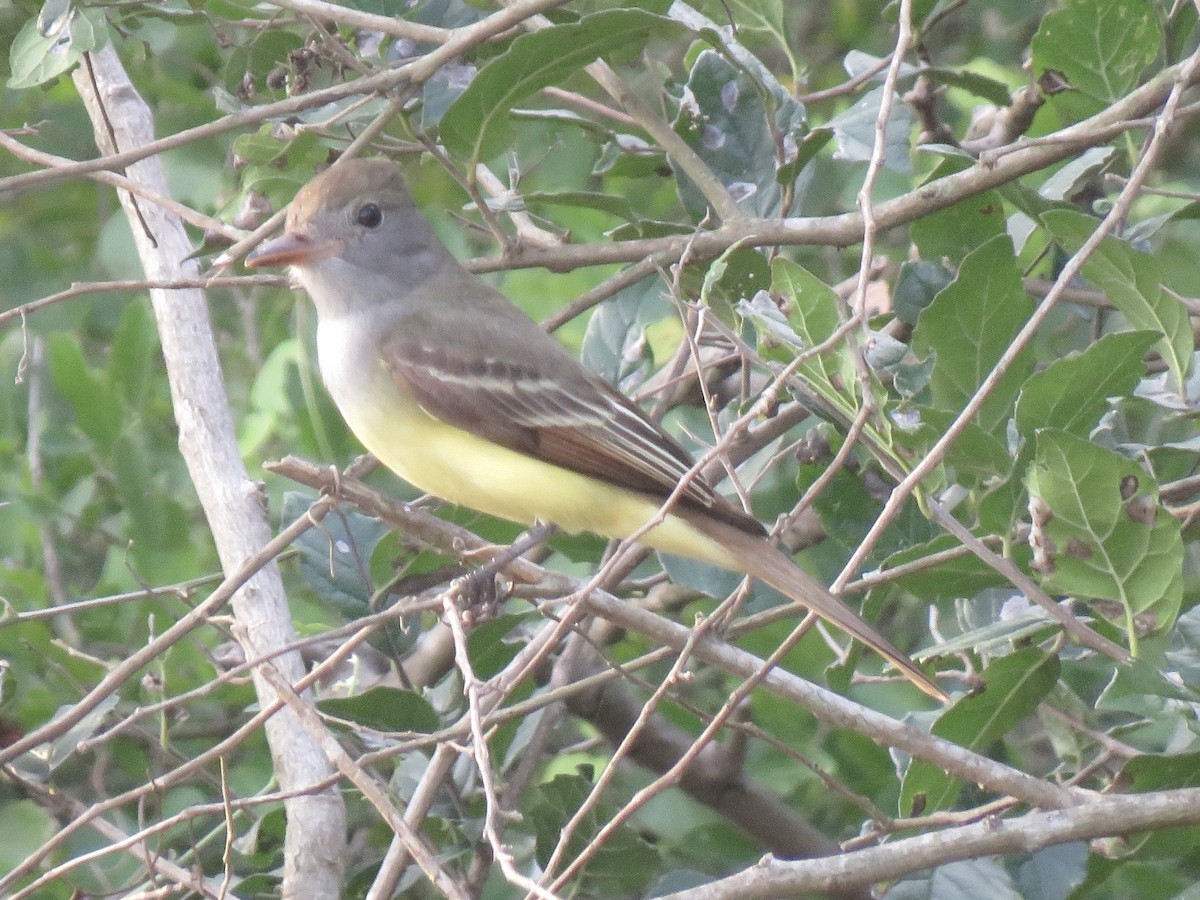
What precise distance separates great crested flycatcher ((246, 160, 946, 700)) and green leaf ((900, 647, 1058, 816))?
0.41 m

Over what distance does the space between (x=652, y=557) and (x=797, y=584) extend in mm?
1418

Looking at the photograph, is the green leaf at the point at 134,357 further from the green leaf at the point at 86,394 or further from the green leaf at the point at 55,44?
the green leaf at the point at 55,44

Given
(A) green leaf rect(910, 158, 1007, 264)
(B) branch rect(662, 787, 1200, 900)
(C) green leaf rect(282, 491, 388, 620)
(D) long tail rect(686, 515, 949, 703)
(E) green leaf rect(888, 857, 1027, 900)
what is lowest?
(E) green leaf rect(888, 857, 1027, 900)

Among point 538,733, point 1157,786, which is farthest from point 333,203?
point 1157,786

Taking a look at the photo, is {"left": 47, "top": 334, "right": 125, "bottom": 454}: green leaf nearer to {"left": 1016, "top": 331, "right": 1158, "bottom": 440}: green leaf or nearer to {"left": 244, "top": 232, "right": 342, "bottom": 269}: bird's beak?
{"left": 244, "top": 232, "right": 342, "bottom": 269}: bird's beak

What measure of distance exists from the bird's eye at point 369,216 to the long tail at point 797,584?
1232 millimetres

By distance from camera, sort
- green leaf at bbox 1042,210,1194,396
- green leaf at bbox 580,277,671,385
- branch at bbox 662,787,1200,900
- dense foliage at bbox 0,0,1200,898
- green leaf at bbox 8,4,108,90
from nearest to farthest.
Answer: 1. branch at bbox 662,787,1200,900
2. dense foliage at bbox 0,0,1200,898
3. green leaf at bbox 1042,210,1194,396
4. green leaf at bbox 8,4,108,90
5. green leaf at bbox 580,277,671,385

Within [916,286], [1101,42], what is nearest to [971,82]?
[1101,42]

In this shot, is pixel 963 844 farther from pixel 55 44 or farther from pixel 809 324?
pixel 55 44

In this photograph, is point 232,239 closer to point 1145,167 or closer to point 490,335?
point 490,335

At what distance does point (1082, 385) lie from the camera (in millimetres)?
3049

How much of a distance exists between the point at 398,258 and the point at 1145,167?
2100 millimetres

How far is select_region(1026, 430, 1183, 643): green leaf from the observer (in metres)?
2.82

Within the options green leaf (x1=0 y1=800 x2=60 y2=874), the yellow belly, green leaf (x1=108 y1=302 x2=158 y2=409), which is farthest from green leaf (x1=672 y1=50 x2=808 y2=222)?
green leaf (x1=0 y1=800 x2=60 y2=874)
